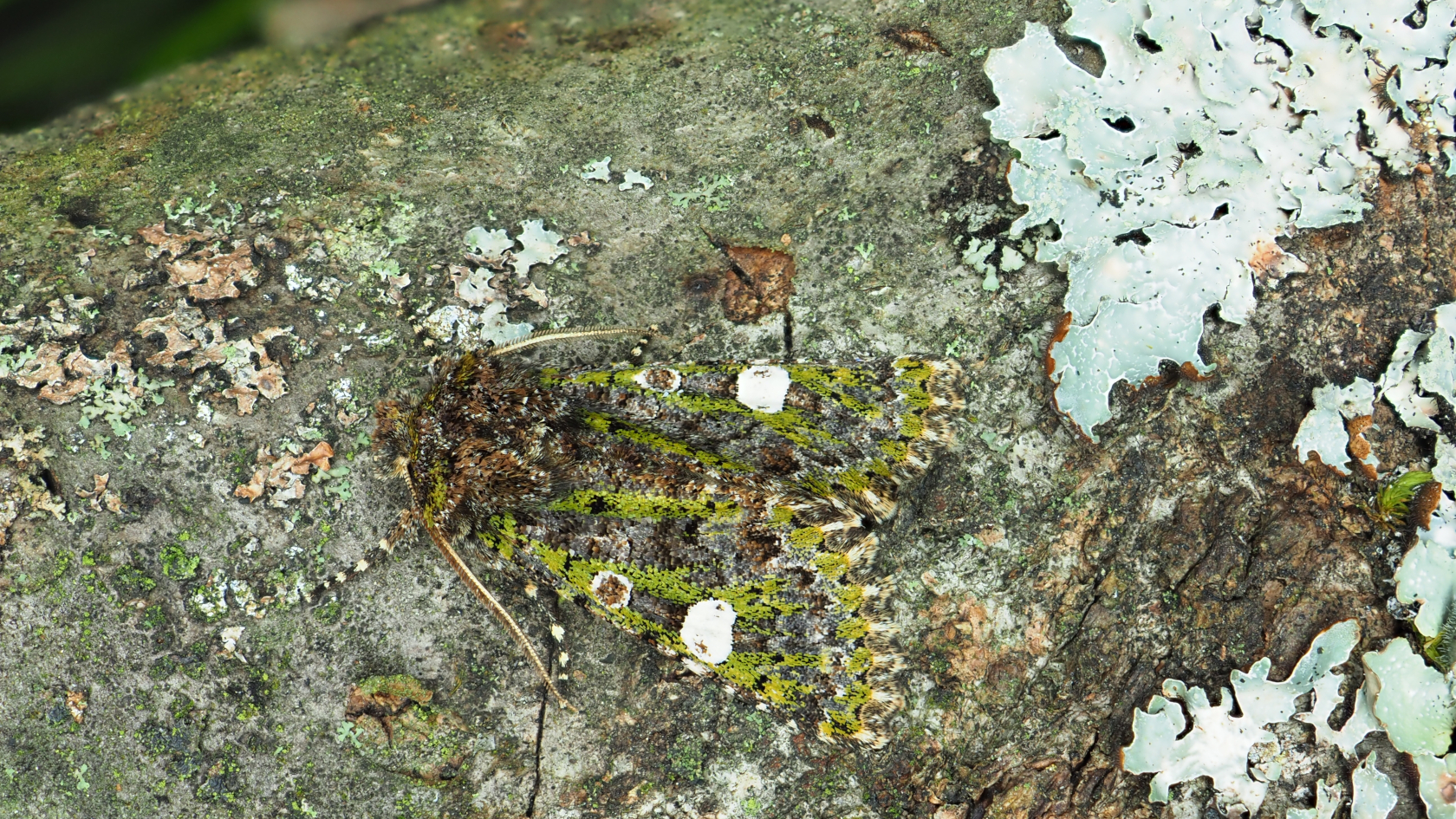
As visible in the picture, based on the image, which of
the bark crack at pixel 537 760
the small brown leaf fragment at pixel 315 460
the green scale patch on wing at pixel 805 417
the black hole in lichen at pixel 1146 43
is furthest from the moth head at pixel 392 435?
the black hole in lichen at pixel 1146 43

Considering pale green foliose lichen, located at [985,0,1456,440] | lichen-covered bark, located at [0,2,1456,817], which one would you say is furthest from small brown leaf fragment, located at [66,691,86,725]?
pale green foliose lichen, located at [985,0,1456,440]

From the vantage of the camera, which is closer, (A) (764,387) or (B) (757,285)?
(A) (764,387)

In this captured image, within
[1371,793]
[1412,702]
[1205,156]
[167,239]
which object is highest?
[167,239]

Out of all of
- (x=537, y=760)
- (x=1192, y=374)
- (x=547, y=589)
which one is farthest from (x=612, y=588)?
(x=1192, y=374)

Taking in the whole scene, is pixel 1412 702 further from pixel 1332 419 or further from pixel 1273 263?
pixel 1273 263

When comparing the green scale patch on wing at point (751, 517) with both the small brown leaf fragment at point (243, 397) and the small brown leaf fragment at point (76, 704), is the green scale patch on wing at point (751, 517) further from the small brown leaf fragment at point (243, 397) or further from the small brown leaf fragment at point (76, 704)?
the small brown leaf fragment at point (76, 704)

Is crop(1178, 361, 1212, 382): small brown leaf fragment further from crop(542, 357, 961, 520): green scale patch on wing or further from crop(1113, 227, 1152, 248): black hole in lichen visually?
crop(542, 357, 961, 520): green scale patch on wing

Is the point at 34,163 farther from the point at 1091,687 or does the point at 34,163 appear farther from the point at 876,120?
the point at 1091,687
